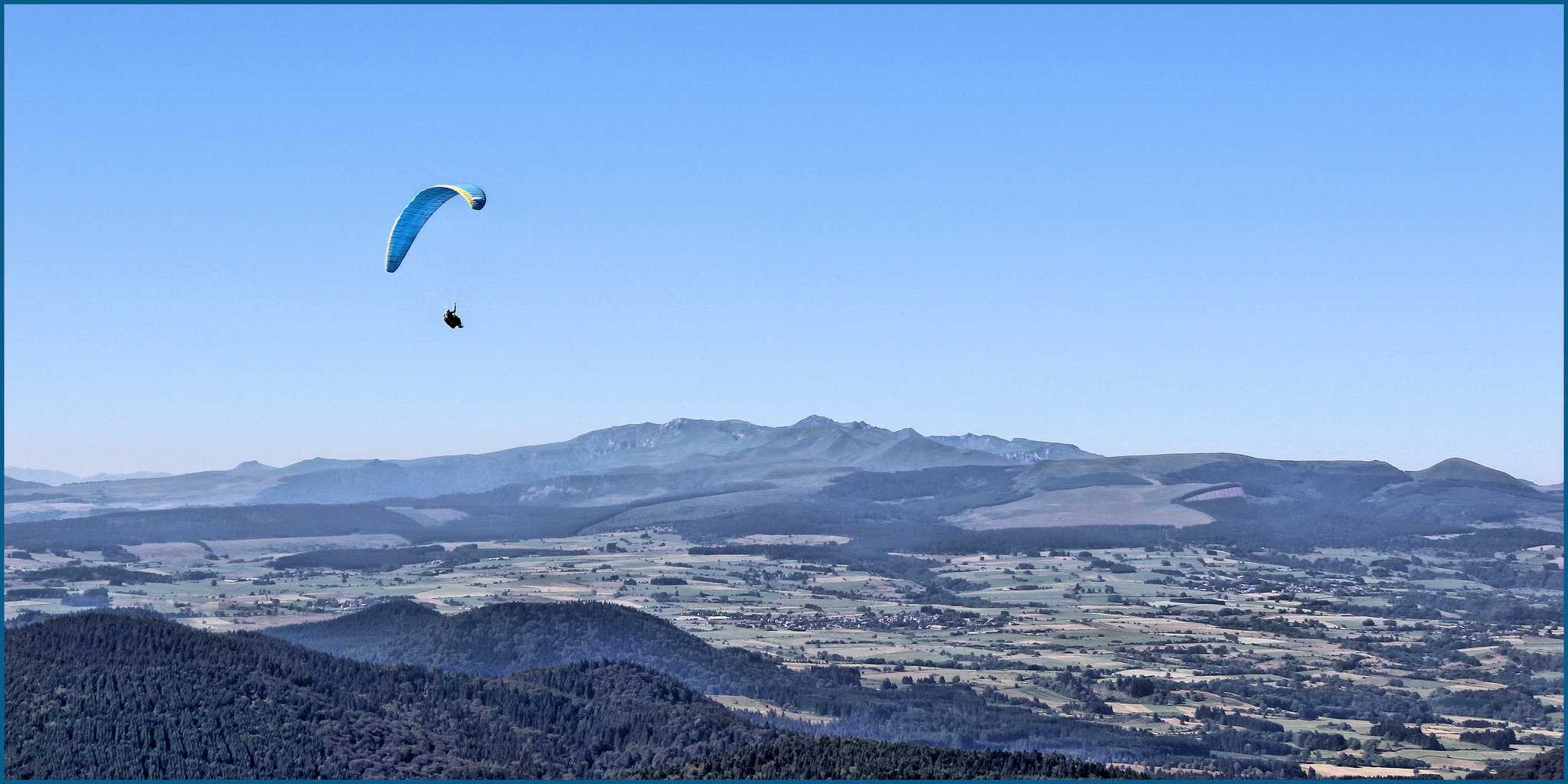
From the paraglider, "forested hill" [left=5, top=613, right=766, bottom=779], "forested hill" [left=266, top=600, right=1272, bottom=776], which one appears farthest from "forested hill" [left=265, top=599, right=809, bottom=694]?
the paraglider

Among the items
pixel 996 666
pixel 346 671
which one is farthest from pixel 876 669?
pixel 346 671

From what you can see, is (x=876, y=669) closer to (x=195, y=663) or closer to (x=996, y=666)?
(x=996, y=666)

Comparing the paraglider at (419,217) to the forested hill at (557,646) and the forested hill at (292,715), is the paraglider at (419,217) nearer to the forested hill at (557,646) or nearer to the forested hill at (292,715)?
the forested hill at (292,715)

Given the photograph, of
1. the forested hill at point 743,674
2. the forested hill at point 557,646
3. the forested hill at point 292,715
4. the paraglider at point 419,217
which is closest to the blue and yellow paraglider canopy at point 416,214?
the paraglider at point 419,217

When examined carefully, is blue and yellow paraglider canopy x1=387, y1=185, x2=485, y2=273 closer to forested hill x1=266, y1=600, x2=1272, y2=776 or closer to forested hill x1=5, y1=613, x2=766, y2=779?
forested hill x1=5, y1=613, x2=766, y2=779

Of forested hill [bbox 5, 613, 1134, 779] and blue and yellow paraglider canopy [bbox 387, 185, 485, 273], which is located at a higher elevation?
blue and yellow paraglider canopy [bbox 387, 185, 485, 273]

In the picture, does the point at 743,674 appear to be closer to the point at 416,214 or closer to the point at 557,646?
the point at 557,646
